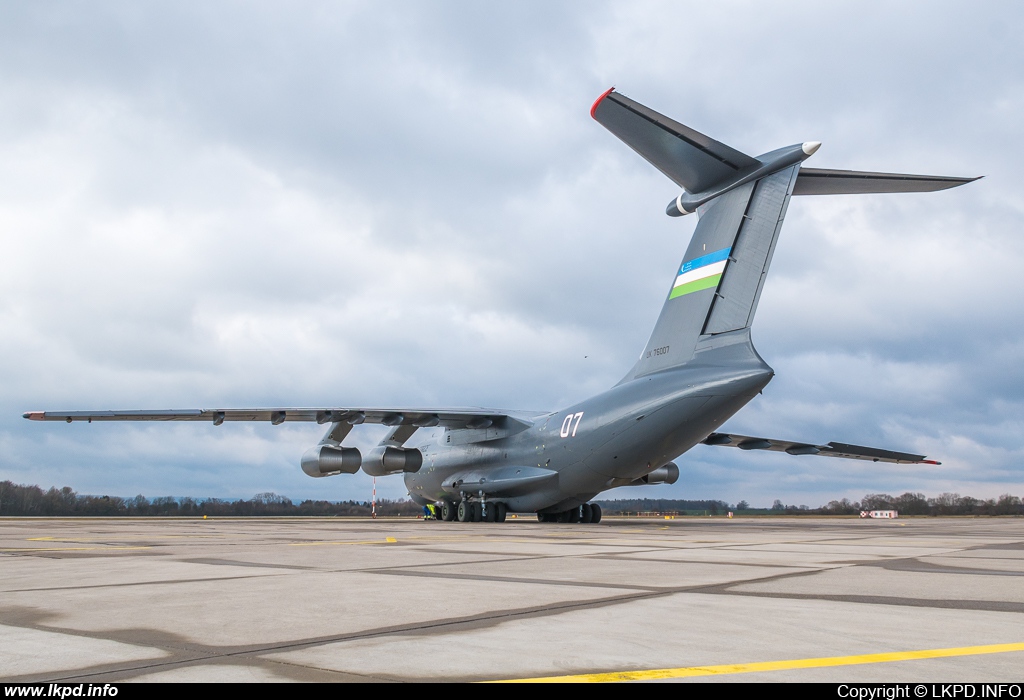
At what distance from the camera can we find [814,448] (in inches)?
952

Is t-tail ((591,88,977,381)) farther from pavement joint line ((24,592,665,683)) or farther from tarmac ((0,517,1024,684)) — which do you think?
pavement joint line ((24,592,665,683))

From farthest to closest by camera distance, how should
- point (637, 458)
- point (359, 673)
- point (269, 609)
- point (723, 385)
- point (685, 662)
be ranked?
1. point (637, 458)
2. point (723, 385)
3. point (269, 609)
4. point (685, 662)
5. point (359, 673)

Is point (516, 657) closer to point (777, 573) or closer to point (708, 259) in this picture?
point (777, 573)

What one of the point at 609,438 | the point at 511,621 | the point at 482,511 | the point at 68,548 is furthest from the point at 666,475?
the point at 511,621

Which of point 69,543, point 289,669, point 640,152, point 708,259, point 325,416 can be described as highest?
point 640,152

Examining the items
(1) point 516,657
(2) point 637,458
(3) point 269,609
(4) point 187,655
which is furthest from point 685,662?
(2) point 637,458

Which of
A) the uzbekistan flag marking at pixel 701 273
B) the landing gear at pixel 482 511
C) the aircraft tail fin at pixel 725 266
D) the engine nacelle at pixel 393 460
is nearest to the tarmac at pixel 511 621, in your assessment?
the aircraft tail fin at pixel 725 266

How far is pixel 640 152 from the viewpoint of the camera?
16.2 m

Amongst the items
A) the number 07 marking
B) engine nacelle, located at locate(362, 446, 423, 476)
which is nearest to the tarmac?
the number 07 marking

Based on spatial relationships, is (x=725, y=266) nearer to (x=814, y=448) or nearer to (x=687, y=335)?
(x=687, y=335)

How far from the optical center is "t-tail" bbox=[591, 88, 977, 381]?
15867 mm

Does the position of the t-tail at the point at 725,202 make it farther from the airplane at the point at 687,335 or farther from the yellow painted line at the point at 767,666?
the yellow painted line at the point at 767,666

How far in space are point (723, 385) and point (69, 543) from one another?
11.1m

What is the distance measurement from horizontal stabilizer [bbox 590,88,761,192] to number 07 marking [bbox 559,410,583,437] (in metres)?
5.72
